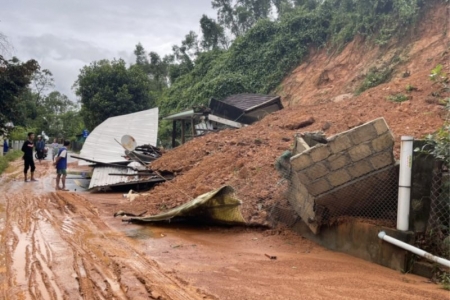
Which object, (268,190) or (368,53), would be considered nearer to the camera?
(268,190)

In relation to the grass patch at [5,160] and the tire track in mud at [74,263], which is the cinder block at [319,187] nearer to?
the tire track in mud at [74,263]

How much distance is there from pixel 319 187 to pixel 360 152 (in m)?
0.71

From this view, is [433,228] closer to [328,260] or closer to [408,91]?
[328,260]

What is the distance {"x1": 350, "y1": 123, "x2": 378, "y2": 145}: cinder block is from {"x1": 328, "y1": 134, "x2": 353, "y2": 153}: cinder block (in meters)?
0.08

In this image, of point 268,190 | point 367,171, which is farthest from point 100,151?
point 367,171

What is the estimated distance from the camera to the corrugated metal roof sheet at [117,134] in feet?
59.4

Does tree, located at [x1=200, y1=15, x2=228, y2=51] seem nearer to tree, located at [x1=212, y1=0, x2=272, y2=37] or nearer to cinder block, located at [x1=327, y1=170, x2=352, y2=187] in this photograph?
tree, located at [x1=212, y1=0, x2=272, y2=37]

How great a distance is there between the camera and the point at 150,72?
48656 millimetres

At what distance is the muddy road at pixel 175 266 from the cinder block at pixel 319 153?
4.43ft

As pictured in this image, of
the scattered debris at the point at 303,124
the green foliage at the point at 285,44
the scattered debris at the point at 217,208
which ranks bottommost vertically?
the scattered debris at the point at 217,208

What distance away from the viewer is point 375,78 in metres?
16.9

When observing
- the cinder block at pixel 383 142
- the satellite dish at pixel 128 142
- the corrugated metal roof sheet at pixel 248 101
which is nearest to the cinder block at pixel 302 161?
the cinder block at pixel 383 142

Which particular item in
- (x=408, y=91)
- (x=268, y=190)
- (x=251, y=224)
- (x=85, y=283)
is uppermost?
(x=408, y=91)

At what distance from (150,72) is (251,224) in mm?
44372
